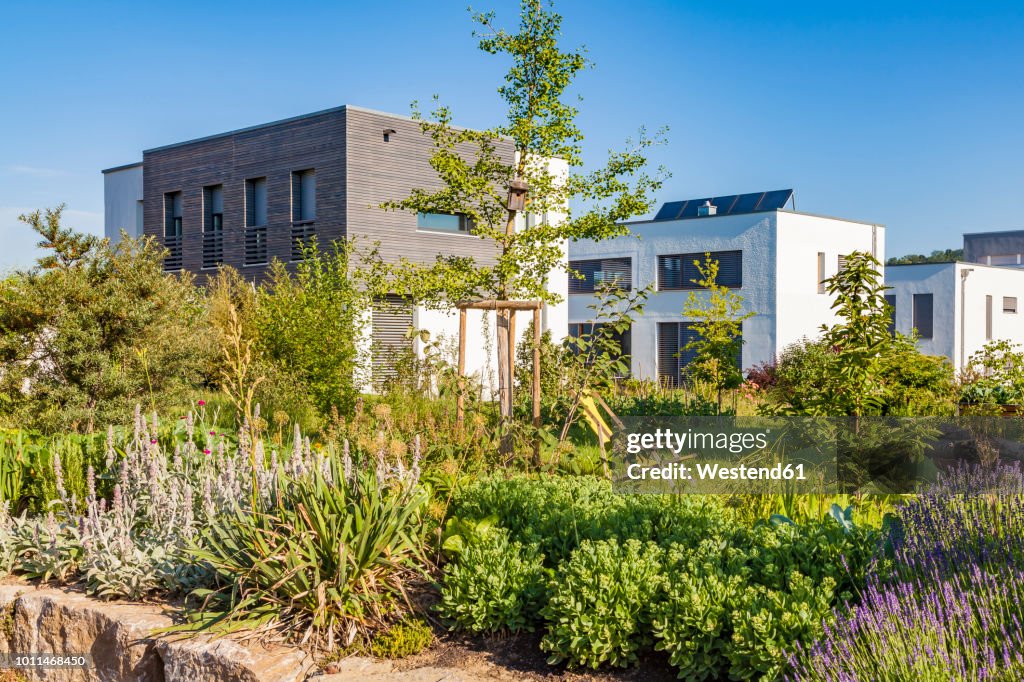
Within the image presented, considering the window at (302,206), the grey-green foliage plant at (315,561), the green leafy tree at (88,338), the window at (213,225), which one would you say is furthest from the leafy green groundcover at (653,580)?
the window at (213,225)

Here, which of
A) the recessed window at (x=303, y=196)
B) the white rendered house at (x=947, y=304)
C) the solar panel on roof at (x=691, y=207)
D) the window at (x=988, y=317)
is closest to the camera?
the recessed window at (x=303, y=196)

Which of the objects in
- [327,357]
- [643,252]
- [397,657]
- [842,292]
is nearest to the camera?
[397,657]

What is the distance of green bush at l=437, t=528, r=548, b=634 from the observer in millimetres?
3906

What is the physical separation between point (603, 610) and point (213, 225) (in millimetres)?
21605

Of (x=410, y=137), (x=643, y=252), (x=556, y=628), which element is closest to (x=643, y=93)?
(x=556, y=628)

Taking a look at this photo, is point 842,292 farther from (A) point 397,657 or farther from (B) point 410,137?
(B) point 410,137

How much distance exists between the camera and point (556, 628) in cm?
363

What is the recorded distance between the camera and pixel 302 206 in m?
21.2

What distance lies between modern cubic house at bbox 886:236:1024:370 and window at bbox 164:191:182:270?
77.6ft

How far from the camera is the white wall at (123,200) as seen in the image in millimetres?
25953

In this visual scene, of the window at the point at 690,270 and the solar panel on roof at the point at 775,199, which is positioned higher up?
the solar panel on roof at the point at 775,199

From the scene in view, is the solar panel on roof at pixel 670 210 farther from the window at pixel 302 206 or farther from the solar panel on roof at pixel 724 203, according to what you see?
the window at pixel 302 206

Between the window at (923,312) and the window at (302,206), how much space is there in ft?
75.4

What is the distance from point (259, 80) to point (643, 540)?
6108mm
